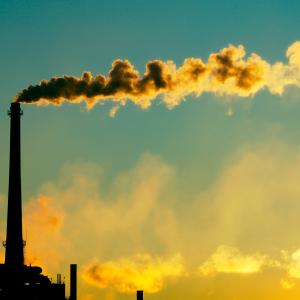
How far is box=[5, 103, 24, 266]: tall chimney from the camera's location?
156ft

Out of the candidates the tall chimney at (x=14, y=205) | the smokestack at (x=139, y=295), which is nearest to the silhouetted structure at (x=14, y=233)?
the tall chimney at (x=14, y=205)

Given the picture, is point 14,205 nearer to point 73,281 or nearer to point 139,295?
point 73,281

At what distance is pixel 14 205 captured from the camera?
→ 47750 mm

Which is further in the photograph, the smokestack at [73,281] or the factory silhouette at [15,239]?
the smokestack at [73,281]

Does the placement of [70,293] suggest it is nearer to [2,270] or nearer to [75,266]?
[75,266]

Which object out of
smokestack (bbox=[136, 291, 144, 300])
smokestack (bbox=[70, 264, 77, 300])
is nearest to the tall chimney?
smokestack (bbox=[70, 264, 77, 300])

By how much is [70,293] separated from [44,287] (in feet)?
7.34

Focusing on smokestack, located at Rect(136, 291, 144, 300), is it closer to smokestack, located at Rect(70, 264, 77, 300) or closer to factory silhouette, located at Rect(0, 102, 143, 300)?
smokestack, located at Rect(70, 264, 77, 300)

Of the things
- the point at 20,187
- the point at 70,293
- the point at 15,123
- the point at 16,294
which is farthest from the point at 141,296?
the point at 15,123

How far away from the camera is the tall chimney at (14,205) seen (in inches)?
1871

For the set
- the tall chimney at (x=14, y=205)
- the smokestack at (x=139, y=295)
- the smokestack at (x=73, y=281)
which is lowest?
the smokestack at (x=139, y=295)

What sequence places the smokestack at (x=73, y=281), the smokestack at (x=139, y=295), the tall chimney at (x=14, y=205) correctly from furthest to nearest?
the smokestack at (x=73, y=281) < the smokestack at (x=139, y=295) < the tall chimney at (x=14, y=205)

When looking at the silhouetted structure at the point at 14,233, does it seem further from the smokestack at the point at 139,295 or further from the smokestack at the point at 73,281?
the smokestack at the point at 139,295

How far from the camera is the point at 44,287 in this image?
53000 mm
